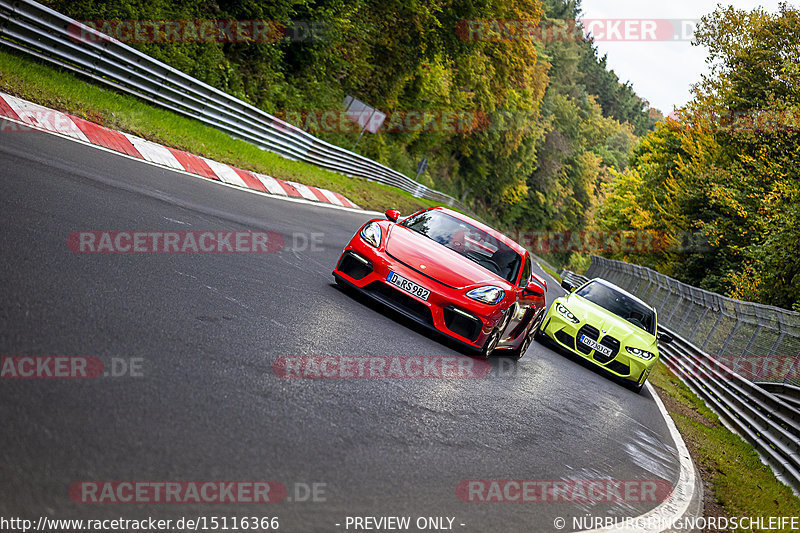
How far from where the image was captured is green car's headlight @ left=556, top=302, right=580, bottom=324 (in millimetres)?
13219

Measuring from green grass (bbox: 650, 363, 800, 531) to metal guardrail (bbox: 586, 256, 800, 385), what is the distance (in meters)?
1.68

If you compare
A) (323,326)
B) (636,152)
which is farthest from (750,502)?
(636,152)

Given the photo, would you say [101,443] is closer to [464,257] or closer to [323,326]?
[323,326]

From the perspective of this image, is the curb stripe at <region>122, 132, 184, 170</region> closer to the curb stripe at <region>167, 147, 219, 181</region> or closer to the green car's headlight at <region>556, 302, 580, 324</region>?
the curb stripe at <region>167, 147, 219, 181</region>

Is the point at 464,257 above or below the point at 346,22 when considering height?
below

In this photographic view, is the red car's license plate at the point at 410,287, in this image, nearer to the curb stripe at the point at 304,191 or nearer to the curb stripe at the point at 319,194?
the curb stripe at the point at 304,191

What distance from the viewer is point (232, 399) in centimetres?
469

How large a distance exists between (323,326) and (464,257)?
2.53 m

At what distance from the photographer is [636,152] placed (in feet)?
180

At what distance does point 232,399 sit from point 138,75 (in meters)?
13.8

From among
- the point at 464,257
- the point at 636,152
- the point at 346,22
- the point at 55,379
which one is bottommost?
the point at 55,379

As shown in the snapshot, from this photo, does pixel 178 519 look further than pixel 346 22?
No
